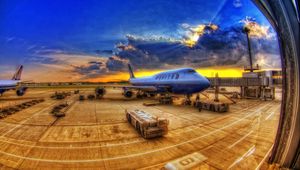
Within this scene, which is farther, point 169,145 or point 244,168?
point 169,145

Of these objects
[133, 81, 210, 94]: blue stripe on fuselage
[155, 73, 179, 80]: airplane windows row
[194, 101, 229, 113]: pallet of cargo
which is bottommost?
[194, 101, 229, 113]: pallet of cargo

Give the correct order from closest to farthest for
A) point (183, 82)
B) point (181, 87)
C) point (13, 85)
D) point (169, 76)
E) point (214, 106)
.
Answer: point (214, 106)
point (183, 82)
point (181, 87)
point (169, 76)
point (13, 85)

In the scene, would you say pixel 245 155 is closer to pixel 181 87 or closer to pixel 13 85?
pixel 181 87

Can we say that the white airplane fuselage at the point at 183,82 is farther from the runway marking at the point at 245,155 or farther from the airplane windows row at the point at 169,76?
the runway marking at the point at 245,155

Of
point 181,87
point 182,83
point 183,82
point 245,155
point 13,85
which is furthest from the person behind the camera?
point 13,85

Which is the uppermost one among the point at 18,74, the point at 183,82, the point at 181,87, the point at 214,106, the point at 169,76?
the point at 18,74

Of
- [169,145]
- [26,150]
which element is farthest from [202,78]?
[26,150]

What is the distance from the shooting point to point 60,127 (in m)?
12.1

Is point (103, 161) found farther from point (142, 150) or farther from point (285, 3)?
point (285, 3)

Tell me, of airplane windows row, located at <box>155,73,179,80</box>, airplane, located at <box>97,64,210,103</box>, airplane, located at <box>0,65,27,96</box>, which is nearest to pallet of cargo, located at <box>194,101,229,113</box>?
airplane, located at <box>97,64,210,103</box>

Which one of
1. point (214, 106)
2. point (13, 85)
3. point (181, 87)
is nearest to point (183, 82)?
point (181, 87)

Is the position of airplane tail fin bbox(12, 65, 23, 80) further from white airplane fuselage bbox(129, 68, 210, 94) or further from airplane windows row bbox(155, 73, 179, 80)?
white airplane fuselage bbox(129, 68, 210, 94)

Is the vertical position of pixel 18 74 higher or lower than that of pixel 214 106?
higher

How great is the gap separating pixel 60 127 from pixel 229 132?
11988 mm
